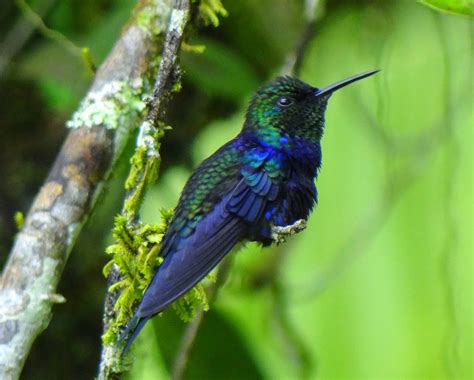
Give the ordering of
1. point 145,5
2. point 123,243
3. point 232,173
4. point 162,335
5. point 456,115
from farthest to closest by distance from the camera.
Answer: point 456,115 < point 162,335 < point 145,5 < point 232,173 < point 123,243

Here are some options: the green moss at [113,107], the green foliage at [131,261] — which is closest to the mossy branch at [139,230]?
the green foliage at [131,261]

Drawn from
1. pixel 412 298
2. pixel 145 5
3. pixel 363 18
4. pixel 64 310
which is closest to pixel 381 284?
pixel 412 298

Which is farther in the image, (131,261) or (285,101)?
(285,101)

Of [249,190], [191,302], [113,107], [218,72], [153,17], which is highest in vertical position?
[218,72]

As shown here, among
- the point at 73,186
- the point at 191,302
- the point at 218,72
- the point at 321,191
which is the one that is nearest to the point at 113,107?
the point at 73,186

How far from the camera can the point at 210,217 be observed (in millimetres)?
2125

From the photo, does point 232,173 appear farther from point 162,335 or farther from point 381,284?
point 381,284

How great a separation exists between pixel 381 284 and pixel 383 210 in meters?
0.51

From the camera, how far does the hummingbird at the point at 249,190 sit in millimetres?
1980

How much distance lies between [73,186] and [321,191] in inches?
79.1

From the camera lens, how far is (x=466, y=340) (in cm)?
370

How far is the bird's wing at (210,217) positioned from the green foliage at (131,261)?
0.04m

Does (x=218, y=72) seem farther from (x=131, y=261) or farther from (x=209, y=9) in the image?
(x=131, y=261)

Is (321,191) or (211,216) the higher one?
(321,191)
